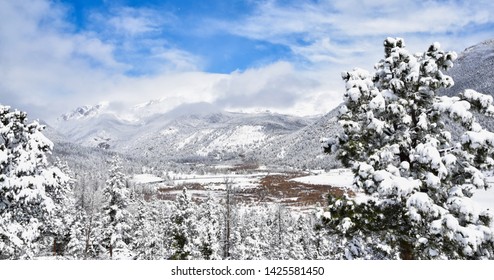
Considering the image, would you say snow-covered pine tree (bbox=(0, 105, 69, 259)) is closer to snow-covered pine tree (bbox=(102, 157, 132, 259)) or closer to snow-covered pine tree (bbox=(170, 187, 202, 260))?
snow-covered pine tree (bbox=(170, 187, 202, 260))

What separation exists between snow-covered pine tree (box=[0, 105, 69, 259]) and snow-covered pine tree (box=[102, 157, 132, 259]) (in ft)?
76.3

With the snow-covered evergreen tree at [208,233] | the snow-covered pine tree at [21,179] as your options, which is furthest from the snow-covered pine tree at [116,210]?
the snow-covered pine tree at [21,179]

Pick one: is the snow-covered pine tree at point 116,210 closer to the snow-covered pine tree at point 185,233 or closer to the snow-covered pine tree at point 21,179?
the snow-covered pine tree at point 185,233

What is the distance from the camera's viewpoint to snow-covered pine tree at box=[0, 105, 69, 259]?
12.6 meters

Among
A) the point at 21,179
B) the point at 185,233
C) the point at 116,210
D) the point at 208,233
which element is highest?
the point at 21,179

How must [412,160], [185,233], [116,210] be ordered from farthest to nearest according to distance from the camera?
[116,210] < [185,233] < [412,160]

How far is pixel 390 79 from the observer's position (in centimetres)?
979

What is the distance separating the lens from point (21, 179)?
1262 centimetres

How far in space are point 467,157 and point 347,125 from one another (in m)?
2.84

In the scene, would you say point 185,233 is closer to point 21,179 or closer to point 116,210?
point 116,210

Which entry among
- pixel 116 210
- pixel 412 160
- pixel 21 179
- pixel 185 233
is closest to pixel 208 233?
pixel 185 233

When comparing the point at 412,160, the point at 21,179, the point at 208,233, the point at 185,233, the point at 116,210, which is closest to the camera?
the point at 412,160

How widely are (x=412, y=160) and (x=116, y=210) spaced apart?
34.1m

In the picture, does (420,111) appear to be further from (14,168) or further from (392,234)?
(14,168)
